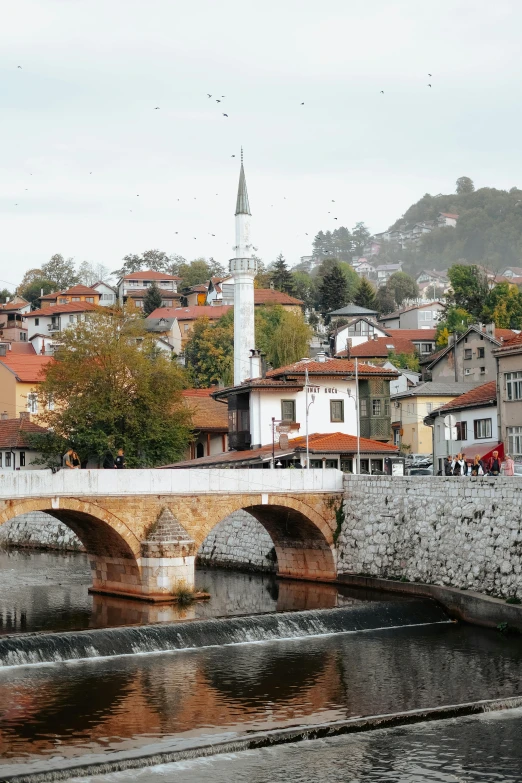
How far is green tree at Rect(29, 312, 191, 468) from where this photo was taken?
63938mm

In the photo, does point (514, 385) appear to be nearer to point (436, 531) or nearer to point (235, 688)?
point (436, 531)

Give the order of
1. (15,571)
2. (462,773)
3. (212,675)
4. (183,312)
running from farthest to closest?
(183,312) → (15,571) → (212,675) → (462,773)

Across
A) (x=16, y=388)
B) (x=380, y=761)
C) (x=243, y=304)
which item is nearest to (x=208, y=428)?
(x=243, y=304)

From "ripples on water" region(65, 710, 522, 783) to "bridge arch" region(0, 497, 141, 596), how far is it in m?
14.9

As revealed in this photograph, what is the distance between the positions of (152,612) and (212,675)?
7915mm

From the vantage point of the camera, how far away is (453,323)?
106 metres

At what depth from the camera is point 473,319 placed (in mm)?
106562

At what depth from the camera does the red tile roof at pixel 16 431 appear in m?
71.2

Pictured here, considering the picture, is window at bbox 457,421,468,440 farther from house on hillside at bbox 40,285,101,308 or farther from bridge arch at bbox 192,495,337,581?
house on hillside at bbox 40,285,101,308

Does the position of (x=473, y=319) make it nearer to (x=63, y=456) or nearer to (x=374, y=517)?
(x=63, y=456)

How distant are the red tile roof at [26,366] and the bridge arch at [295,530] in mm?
41063

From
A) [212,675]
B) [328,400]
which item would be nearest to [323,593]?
[212,675]

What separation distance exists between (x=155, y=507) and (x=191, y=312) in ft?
303

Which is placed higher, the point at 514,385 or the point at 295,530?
the point at 514,385
